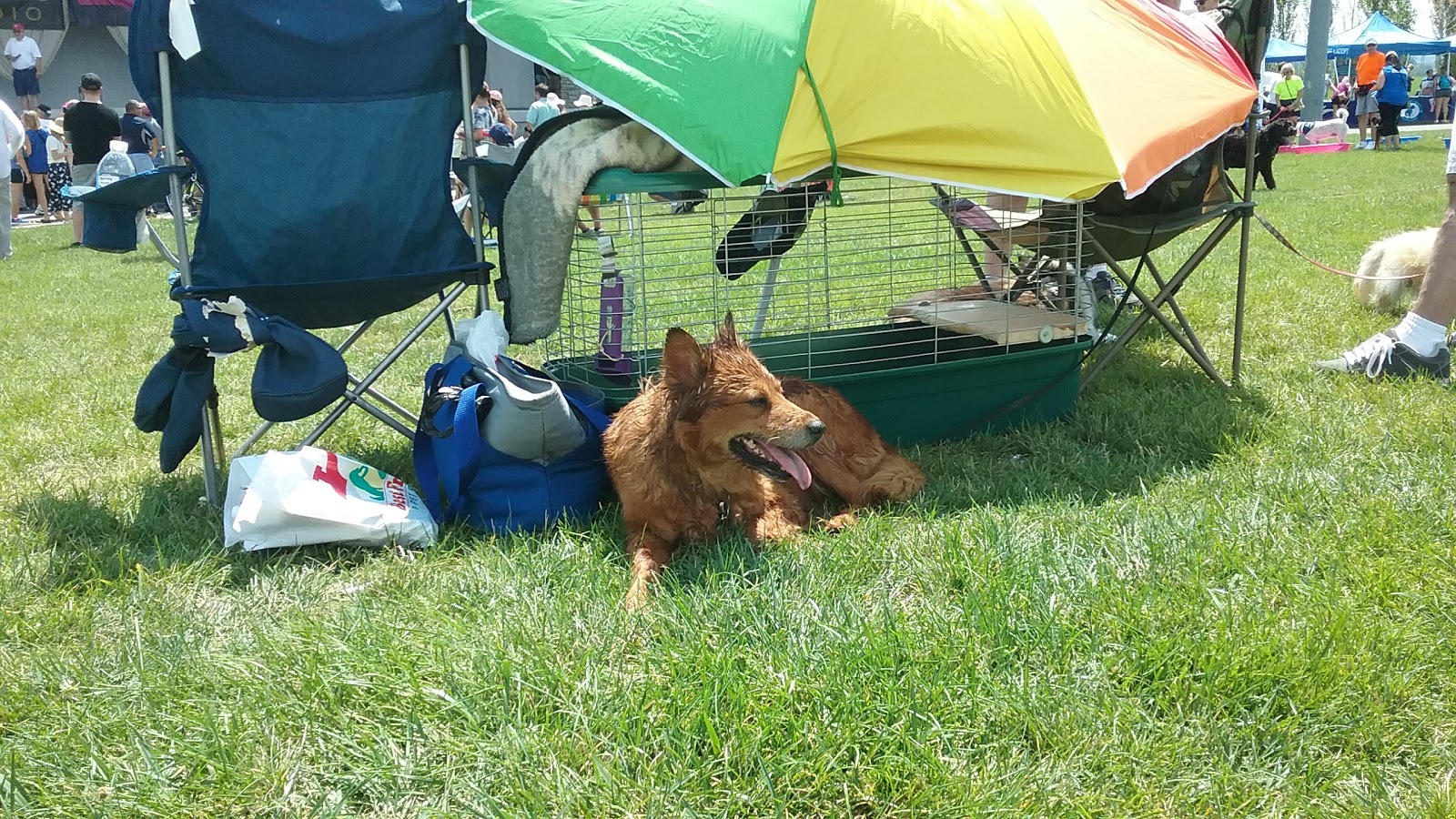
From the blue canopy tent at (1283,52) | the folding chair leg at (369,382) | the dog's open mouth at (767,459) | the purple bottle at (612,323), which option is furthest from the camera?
the blue canopy tent at (1283,52)

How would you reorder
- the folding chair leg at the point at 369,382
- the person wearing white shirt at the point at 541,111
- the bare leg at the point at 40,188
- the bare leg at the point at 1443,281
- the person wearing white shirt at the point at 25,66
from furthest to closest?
the person wearing white shirt at the point at 25,66 < the bare leg at the point at 40,188 < the person wearing white shirt at the point at 541,111 < the bare leg at the point at 1443,281 < the folding chair leg at the point at 369,382

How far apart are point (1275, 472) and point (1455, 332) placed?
2.39 m

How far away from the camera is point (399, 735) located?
1980 millimetres

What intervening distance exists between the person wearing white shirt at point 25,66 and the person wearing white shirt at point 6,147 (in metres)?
10.1

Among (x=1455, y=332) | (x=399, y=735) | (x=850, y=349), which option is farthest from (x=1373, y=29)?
(x=399, y=735)

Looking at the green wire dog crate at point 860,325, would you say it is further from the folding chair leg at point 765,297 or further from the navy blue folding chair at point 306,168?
the navy blue folding chair at point 306,168

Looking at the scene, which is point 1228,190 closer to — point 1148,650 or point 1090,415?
point 1090,415

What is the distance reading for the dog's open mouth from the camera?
2807 millimetres

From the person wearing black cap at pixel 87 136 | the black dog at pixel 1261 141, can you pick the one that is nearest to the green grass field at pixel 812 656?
the black dog at pixel 1261 141

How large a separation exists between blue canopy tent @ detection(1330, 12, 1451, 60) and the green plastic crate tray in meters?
35.4

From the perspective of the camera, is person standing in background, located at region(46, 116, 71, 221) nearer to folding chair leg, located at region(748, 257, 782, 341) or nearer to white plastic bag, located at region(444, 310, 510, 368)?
folding chair leg, located at region(748, 257, 782, 341)

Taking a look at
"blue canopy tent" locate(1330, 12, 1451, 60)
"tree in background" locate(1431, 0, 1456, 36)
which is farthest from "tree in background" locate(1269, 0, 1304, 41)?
"blue canopy tent" locate(1330, 12, 1451, 60)

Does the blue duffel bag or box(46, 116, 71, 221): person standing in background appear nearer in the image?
the blue duffel bag

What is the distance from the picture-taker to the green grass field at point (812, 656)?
1827mm
